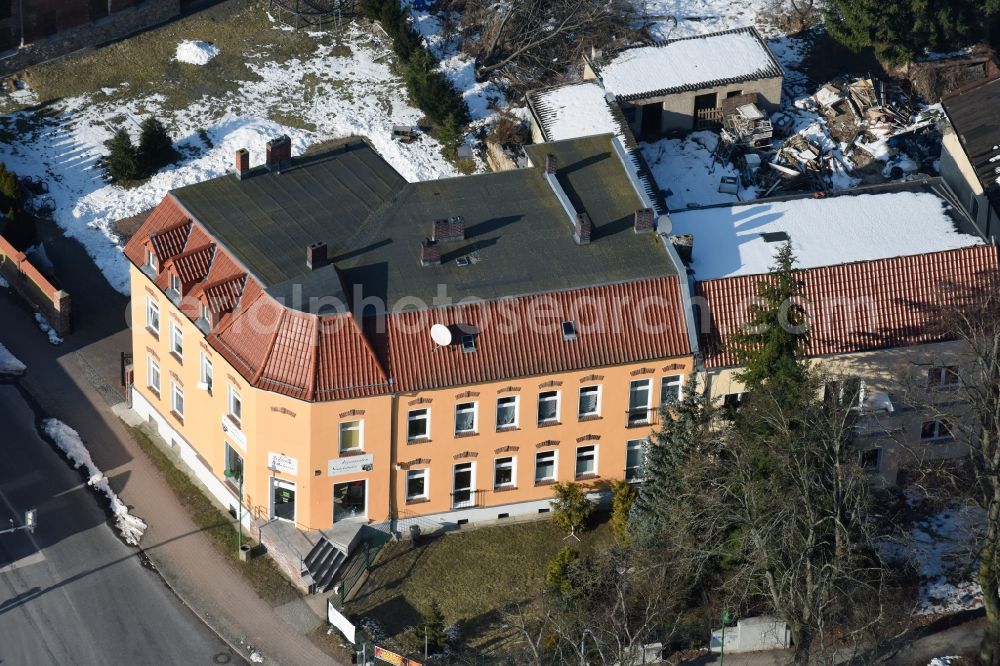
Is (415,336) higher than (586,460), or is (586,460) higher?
(415,336)

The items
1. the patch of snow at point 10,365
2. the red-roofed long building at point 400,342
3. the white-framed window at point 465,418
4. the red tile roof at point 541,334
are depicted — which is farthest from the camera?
the patch of snow at point 10,365

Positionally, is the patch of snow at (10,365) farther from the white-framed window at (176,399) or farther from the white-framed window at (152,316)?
the white-framed window at (176,399)

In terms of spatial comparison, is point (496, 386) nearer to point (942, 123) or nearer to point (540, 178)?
point (540, 178)

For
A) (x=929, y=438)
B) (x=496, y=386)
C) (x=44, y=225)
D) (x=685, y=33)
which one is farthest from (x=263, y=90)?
(x=929, y=438)

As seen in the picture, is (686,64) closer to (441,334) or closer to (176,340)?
(441,334)

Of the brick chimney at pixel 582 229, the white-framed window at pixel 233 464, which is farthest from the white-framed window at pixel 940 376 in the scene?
the white-framed window at pixel 233 464

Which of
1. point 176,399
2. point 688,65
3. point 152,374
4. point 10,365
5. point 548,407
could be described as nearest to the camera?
point 548,407

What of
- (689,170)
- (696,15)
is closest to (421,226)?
(689,170)
